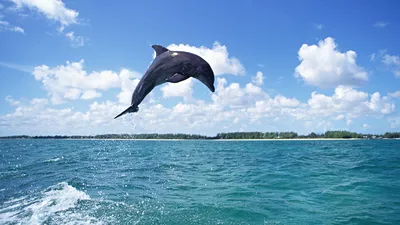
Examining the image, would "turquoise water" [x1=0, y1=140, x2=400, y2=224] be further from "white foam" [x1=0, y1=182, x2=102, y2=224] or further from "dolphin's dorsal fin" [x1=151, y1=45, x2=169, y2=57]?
"dolphin's dorsal fin" [x1=151, y1=45, x2=169, y2=57]

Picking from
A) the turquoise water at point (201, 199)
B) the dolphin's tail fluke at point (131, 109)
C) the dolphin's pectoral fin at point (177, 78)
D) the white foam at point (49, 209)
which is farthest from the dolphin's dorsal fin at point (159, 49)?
the white foam at point (49, 209)

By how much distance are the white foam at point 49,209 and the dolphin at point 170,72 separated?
654 centimetres

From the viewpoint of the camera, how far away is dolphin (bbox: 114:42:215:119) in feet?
18.9

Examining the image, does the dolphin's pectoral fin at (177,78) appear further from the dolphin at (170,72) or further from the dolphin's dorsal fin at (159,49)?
the dolphin's dorsal fin at (159,49)

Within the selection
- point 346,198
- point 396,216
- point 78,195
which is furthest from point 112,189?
point 396,216

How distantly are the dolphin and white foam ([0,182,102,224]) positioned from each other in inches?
257

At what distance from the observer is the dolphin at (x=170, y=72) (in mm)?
5770

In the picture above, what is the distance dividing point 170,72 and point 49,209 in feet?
31.8

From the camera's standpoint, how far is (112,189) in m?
16.0

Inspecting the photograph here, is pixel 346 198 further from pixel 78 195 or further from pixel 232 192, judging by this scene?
pixel 78 195

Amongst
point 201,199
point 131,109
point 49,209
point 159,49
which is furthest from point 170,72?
point 49,209

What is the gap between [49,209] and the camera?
1219 centimetres

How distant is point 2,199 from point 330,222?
14572 mm

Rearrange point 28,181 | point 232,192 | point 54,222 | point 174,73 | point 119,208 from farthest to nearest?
point 28,181, point 232,192, point 119,208, point 54,222, point 174,73
